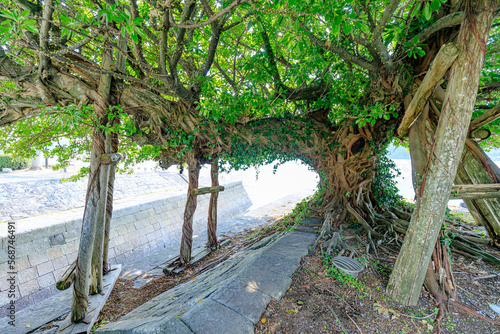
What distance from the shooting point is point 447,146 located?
7.09ft

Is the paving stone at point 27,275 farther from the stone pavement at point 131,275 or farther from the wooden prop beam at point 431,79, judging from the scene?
the wooden prop beam at point 431,79

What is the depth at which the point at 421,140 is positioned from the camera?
278 cm

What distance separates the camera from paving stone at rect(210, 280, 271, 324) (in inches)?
80.1

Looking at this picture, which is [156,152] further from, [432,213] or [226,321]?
[432,213]

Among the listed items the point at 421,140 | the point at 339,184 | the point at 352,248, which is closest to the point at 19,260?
the point at 352,248

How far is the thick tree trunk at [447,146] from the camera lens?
6.95ft

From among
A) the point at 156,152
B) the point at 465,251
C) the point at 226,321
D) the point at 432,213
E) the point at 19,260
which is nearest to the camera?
the point at 226,321

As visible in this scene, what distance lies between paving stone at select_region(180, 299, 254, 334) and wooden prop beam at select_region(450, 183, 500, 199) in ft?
8.76

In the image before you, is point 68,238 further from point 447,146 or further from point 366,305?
point 447,146

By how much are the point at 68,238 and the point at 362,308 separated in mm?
6165

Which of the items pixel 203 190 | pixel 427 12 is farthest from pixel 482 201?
pixel 203 190

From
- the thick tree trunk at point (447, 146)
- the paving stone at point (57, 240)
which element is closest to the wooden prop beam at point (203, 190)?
the paving stone at point (57, 240)

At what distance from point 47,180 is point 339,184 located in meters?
8.57

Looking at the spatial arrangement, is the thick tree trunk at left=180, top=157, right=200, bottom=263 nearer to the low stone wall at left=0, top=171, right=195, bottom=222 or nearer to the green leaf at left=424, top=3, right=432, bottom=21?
the low stone wall at left=0, top=171, right=195, bottom=222
